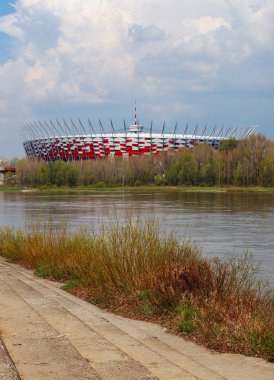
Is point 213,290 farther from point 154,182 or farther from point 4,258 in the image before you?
point 154,182

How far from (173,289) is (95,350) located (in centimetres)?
269

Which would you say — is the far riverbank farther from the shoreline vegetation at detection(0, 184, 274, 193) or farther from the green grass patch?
the green grass patch

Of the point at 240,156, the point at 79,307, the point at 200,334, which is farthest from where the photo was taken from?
the point at 240,156

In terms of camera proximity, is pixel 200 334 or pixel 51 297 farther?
pixel 51 297

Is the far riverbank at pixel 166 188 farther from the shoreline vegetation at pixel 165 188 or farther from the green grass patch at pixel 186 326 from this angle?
the green grass patch at pixel 186 326

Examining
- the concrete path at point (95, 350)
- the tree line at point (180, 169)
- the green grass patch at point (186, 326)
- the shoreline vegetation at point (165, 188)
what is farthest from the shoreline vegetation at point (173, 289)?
the tree line at point (180, 169)

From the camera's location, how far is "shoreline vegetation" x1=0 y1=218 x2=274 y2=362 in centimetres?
712

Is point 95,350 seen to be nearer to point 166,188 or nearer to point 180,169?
point 166,188

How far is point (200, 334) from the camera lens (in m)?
7.42

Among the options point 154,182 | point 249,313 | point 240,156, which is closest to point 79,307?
point 249,313

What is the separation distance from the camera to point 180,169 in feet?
326

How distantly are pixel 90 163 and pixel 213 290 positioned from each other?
110742 mm

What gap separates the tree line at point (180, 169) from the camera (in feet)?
298

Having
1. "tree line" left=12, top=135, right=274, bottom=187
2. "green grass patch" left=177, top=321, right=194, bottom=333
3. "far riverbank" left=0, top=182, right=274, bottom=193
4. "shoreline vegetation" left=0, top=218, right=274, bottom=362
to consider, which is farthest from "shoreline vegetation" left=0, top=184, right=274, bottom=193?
"green grass patch" left=177, top=321, right=194, bottom=333
